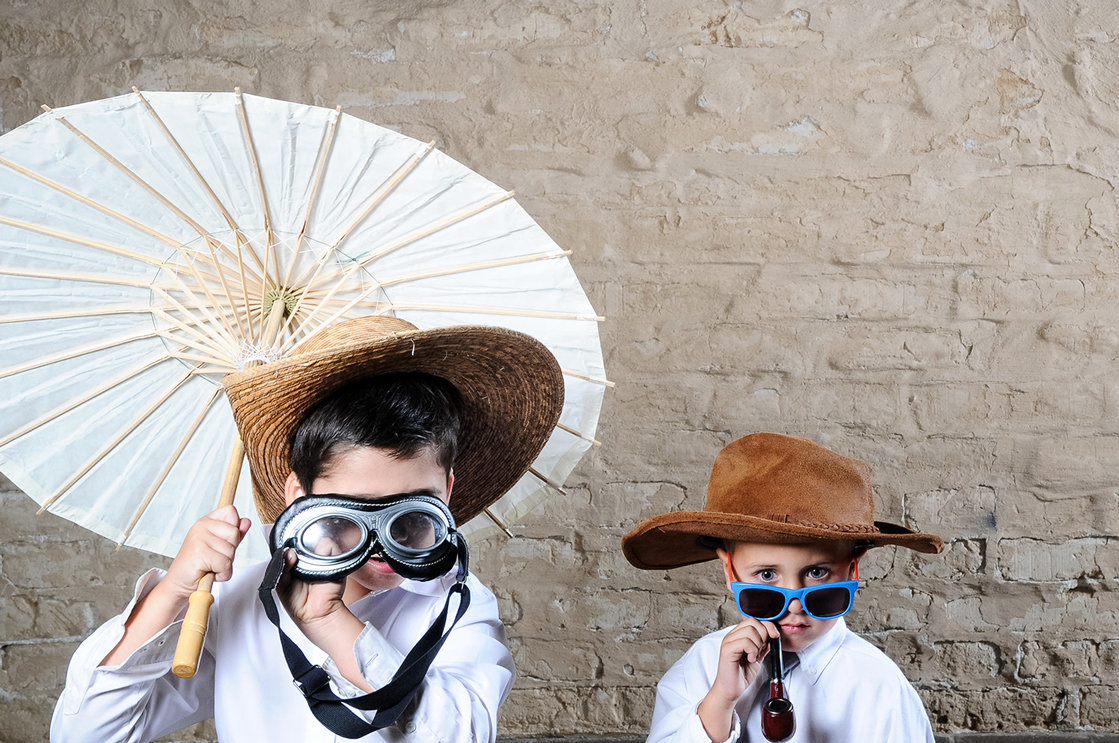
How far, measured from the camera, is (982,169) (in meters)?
2.97

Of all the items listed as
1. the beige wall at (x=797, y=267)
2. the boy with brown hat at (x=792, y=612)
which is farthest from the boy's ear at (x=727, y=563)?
the beige wall at (x=797, y=267)

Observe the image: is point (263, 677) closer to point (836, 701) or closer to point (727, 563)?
point (727, 563)

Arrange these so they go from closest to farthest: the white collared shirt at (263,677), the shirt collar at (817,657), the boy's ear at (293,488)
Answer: the white collared shirt at (263,677) → the boy's ear at (293,488) → the shirt collar at (817,657)

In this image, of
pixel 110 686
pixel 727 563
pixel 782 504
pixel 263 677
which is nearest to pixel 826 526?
pixel 782 504

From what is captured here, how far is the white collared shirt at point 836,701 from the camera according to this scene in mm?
1744

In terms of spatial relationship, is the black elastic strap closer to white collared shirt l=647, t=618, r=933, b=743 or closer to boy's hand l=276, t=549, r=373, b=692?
boy's hand l=276, t=549, r=373, b=692

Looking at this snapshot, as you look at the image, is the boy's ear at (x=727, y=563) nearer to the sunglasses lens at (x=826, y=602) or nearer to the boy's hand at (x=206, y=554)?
the sunglasses lens at (x=826, y=602)

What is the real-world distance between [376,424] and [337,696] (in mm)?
367

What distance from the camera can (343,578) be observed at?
1280mm

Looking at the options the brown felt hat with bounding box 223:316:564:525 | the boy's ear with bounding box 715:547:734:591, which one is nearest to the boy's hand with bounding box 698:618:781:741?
the boy's ear with bounding box 715:547:734:591

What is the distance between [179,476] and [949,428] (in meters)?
2.28

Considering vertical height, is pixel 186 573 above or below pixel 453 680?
above

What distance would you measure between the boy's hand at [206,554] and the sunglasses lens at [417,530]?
0.24m

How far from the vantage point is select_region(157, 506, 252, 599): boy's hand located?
1.32 m
